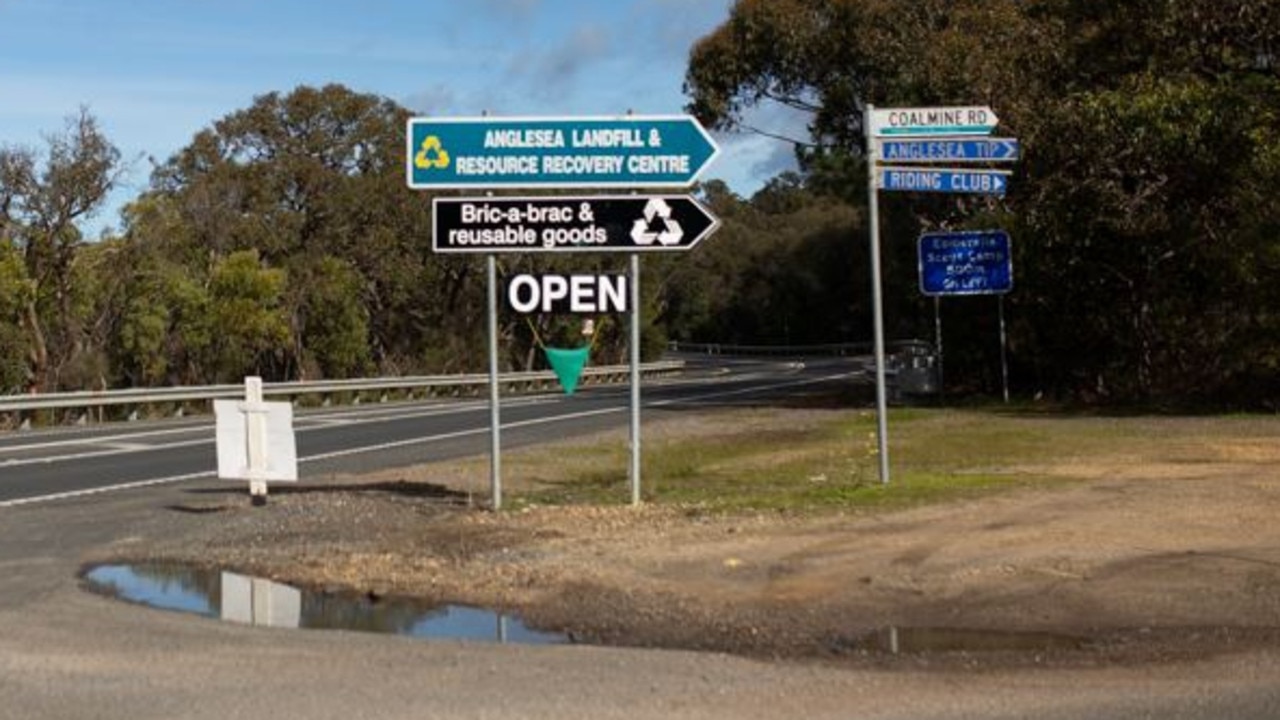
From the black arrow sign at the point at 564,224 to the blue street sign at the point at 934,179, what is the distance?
6.47 feet

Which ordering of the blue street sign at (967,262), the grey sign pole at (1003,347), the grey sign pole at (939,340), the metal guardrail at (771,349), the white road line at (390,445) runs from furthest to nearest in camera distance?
1. the metal guardrail at (771,349)
2. the grey sign pole at (939,340)
3. the grey sign pole at (1003,347)
4. the blue street sign at (967,262)
5. the white road line at (390,445)

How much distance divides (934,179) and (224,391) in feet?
79.0

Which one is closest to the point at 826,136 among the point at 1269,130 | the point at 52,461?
the point at 1269,130

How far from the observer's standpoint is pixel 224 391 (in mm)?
33438

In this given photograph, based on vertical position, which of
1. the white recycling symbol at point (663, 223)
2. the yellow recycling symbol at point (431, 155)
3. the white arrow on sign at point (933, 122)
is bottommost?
the white recycling symbol at point (663, 223)

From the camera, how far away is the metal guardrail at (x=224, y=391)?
2845cm

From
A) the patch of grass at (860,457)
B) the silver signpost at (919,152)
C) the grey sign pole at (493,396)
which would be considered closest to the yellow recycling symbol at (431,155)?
the grey sign pole at (493,396)

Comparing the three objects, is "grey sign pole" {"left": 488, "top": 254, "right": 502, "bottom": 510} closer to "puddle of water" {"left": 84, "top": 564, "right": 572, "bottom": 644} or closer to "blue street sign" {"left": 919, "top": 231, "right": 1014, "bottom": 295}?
"puddle of water" {"left": 84, "top": 564, "right": 572, "bottom": 644}

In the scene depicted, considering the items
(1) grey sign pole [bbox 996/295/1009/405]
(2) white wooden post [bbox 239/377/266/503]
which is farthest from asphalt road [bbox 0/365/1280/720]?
(1) grey sign pole [bbox 996/295/1009/405]

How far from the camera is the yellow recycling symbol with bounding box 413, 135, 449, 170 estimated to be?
41.6 feet

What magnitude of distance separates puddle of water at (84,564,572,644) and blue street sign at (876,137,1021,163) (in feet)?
23.3

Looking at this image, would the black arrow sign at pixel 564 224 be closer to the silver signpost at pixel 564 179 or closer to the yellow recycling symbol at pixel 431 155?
the silver signpost at pixel 564 179

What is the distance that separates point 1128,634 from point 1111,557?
6.46 ft

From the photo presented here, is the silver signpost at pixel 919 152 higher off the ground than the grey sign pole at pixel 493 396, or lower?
higher
